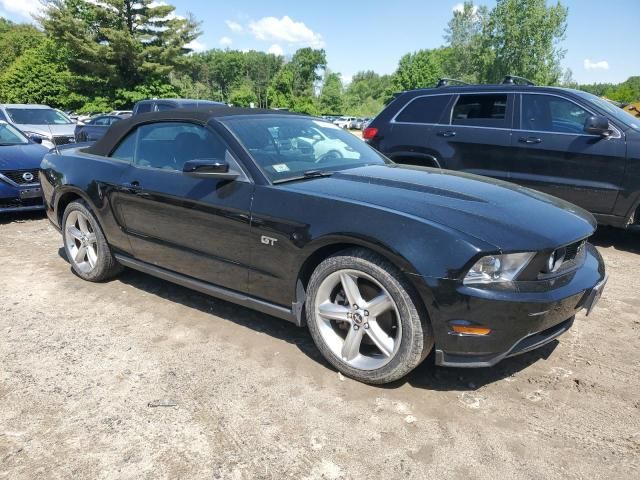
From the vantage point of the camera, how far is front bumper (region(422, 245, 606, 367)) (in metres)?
2.35

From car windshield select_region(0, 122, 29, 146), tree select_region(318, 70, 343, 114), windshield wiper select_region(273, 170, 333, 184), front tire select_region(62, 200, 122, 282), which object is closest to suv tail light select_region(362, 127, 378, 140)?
windshield wiper select_region(273, 170, 333, 184)

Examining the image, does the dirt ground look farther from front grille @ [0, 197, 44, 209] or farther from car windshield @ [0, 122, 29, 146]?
car windshield @ [0, 122, 29, 146]

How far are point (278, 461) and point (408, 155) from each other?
4782 millimetres

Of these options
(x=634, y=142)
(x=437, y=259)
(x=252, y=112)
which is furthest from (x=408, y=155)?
(x=437, y=259)

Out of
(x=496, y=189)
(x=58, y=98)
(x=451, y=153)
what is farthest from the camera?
(x=58, y=98)

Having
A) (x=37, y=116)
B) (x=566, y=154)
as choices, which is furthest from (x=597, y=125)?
(x=37, y=116)

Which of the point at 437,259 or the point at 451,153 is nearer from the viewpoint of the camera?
the point at 437,259

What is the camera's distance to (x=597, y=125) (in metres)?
5.03

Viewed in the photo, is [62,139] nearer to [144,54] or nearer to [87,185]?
[87,185]

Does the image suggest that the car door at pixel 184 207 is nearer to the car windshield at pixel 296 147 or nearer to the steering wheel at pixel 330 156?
the car windshield at pixel 296 147

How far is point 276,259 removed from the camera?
297 centimetres

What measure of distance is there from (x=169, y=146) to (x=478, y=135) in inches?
148

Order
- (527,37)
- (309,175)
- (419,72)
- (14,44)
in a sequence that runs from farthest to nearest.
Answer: (419,72) < (14,44) < (527,37) < (309,175)

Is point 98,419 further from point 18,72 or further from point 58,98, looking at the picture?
point 18,72
